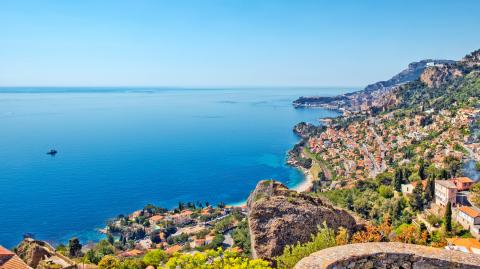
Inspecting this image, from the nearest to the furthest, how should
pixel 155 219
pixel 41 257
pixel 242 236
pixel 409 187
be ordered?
pixel 41 257
pixel 242 236
pixel 409 187
pixel 155 219

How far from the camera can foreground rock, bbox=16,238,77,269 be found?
15438 mm

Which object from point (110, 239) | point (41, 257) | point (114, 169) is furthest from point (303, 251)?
point (114, 169)

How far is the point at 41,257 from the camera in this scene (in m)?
17.4

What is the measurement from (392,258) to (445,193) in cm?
2516

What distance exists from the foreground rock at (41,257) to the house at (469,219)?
21582mm

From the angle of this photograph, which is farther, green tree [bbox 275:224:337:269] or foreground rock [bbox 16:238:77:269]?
foreground rock [bbox 16:238:77:269]

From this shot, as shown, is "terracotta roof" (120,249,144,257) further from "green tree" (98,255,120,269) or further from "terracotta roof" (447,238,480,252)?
"terracotta roof" (447,238,480,252)

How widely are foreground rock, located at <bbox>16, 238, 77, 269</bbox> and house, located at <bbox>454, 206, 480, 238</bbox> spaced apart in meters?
21.6

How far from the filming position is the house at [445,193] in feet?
90.8

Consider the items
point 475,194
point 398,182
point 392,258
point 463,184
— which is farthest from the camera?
point 398,182

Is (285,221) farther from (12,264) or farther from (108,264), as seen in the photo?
(12,264)

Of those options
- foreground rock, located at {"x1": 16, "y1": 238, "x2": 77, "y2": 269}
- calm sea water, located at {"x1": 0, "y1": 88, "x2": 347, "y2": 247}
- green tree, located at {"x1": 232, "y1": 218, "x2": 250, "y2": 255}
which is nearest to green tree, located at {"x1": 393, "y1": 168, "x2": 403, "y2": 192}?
green tree, located at {"x1": 232, "y1": 218, "x2": 250, "y2": 255}

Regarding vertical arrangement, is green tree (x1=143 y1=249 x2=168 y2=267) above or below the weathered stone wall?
below

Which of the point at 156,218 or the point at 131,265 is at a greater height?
the point at 131,265
